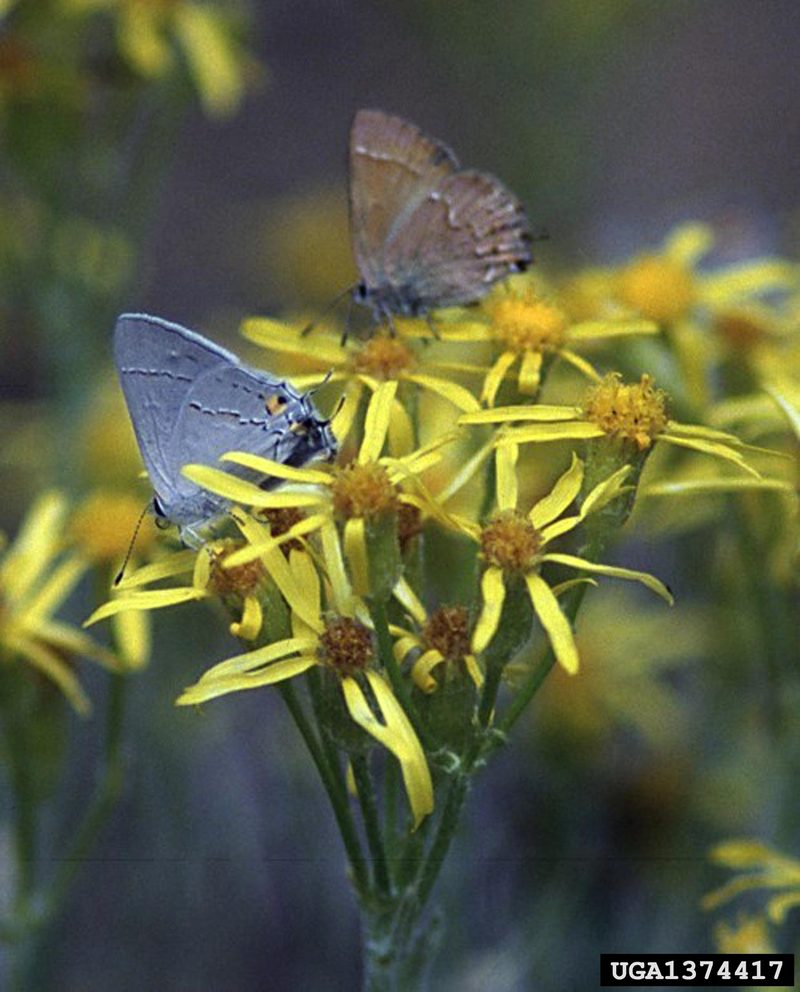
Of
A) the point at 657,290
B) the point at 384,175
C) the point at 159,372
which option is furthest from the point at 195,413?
the point at 657,290

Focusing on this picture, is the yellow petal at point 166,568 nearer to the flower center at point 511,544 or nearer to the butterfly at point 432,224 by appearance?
the flower center at point 511,544

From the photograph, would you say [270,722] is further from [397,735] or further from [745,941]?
[397,735]

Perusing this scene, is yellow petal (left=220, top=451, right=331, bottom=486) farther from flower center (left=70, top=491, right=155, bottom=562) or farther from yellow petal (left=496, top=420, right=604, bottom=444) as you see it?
flower center (left=70, top=491, right=155, bottom=562)

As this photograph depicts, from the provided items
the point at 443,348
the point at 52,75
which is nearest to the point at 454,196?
the point at 443,348

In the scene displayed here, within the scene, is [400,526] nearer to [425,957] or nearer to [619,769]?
[425,957]

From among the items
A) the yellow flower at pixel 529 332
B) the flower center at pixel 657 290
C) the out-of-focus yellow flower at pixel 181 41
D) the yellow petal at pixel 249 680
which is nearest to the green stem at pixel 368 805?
the yellow petal at pixel 249 680

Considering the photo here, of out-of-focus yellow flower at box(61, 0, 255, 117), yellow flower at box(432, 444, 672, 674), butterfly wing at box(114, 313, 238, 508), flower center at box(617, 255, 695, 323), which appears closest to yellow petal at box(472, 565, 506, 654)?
yellow flower at box(432, 444, 672, 674)
